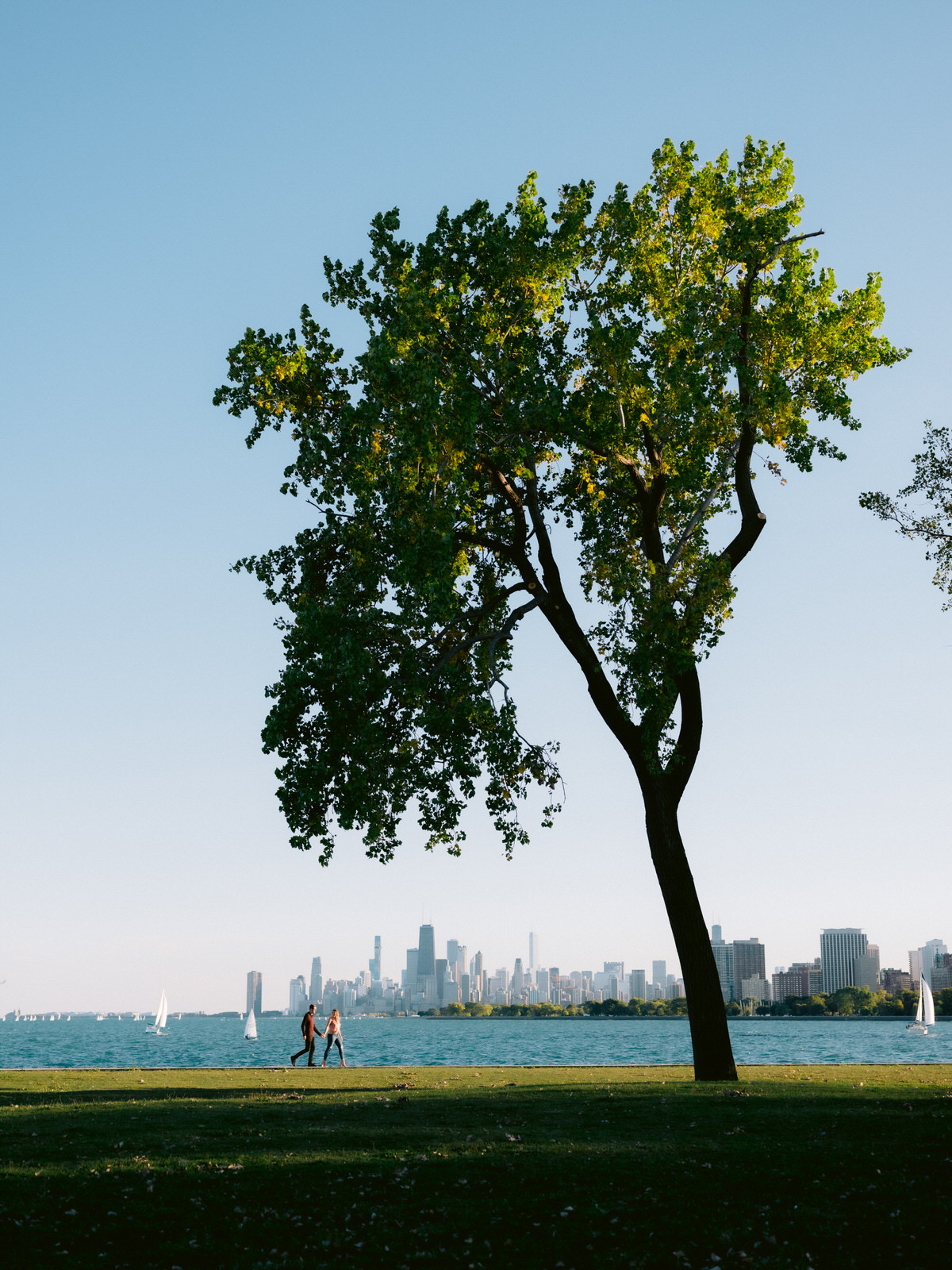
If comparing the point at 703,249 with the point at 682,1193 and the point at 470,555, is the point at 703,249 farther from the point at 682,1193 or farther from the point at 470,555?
the point at 682,1193

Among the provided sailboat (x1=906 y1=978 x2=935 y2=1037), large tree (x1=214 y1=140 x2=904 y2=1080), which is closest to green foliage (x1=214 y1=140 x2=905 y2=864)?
large tree (x1=214 y1=140 x2=904 y2=1080)

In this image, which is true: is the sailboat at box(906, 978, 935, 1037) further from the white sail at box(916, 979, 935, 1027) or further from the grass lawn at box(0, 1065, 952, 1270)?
the grass lawn at box(0, 1065, 952, 1270)

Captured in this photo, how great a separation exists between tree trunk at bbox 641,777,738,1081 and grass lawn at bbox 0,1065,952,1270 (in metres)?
3.68

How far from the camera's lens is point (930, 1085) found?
2152cm

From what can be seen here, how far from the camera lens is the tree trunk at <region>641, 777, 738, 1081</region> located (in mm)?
22891

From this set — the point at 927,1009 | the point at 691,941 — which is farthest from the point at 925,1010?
the point at 691,941

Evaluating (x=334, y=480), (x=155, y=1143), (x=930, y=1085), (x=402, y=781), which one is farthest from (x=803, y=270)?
(x=155, y=1143)

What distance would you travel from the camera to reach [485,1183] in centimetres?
1168

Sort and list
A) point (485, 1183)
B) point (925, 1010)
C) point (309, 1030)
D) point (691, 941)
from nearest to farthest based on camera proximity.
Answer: point (485, 1183), point (691, 941), point (309, 1030), point (925, 1010)

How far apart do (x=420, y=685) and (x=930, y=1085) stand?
1361 cm

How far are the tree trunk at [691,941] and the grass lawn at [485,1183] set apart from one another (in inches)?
145

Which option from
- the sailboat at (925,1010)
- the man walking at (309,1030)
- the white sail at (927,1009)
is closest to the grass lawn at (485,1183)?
the man walking at (309,1030)

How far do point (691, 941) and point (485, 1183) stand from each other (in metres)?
12.4

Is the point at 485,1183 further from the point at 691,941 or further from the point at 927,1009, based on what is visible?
the point at 927,1009
